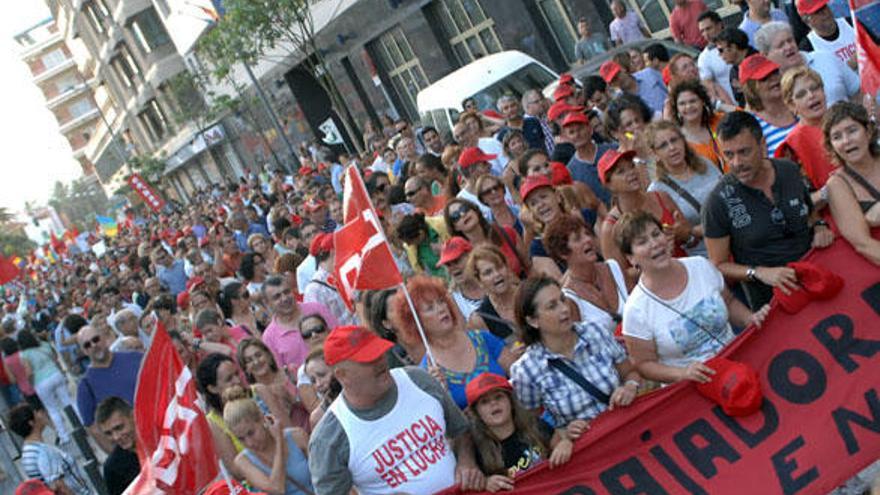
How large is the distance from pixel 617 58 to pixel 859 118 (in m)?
7.30

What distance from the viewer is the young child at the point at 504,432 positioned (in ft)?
16.5

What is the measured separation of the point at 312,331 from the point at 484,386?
10.0 feet

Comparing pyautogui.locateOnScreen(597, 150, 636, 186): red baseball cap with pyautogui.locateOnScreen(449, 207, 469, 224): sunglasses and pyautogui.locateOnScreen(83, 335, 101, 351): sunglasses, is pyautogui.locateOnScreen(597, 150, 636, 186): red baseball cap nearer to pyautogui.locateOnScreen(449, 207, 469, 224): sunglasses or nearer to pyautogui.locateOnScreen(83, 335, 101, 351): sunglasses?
pyautogui.locateOnScreen(449, 207, 469, 224): sunglasses

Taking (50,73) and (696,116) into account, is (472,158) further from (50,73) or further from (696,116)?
(50,73)

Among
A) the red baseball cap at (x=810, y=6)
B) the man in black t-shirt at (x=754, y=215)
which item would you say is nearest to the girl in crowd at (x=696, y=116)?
the red baseball cap at (x=810, y=6)

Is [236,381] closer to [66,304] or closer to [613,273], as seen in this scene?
[613,273]

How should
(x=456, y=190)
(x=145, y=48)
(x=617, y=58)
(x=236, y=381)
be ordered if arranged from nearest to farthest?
1. (x=236, y=381)
2. (x=456, y=190)
3. (x=617, y=58)
4. (x=145, y=48)

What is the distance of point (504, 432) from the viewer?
5.10 m

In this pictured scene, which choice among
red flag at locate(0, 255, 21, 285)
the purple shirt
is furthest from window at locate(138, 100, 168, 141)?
the purple shirt

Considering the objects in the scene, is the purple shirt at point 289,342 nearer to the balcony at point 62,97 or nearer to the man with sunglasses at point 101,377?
the man with sunglasses at point 101,377

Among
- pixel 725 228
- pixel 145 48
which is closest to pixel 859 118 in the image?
pixel 725 228

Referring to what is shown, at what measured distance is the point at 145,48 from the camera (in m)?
62.2

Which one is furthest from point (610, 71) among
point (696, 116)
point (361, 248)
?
point (361, 248)

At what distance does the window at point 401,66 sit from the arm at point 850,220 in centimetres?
2693
